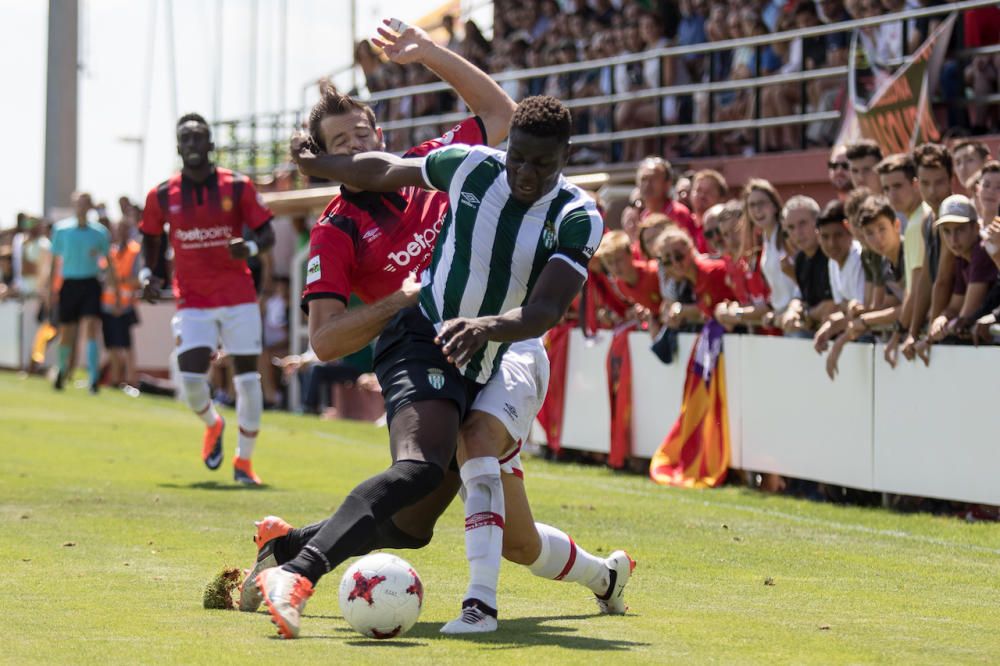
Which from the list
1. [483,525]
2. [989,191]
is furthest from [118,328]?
[483,525]

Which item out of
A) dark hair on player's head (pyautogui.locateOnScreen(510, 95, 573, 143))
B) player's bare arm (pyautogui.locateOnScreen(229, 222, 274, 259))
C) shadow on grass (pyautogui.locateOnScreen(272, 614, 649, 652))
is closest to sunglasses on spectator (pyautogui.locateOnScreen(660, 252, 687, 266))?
player's bare arm (pyautogui.locateOnScreen(229, 222, 274, 259))

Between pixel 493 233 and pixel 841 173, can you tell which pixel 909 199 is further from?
pixel 493 233

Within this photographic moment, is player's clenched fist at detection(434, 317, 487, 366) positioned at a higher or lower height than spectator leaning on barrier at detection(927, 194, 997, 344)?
lower

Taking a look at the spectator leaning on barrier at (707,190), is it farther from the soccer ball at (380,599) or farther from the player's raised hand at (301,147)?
the soccer ball at (380,599)

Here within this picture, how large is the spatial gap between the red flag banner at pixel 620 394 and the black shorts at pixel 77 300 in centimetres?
1149

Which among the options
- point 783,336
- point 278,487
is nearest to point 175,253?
point 278,487

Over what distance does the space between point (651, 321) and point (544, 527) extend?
7853mm

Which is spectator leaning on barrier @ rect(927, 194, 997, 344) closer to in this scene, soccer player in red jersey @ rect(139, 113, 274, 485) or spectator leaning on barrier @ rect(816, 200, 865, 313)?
spectator leaning on barrier @ rect(816, 200, 865, 313)

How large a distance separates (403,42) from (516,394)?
1671 mm

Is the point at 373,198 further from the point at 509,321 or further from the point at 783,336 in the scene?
the point at 783,336

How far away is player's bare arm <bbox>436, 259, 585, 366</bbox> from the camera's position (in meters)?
5.82

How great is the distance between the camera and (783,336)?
13.1 meters

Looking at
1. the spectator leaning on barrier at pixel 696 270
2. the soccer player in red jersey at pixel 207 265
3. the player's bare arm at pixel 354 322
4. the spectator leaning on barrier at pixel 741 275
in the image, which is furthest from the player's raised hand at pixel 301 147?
the spectator leaning on barrier at pixel 696 270

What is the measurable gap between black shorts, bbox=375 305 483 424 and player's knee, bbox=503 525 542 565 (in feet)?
1.98
